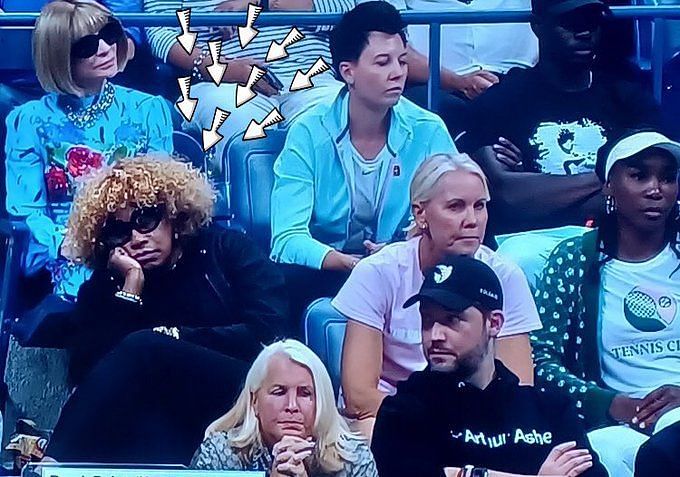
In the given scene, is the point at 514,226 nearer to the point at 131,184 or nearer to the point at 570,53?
the point at 570,53

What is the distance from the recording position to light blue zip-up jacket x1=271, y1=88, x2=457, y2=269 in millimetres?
3375

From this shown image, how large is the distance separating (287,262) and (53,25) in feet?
3.86

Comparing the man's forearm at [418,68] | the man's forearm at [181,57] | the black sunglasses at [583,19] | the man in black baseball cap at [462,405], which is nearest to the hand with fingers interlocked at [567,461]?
the man in black baseball cap at [462,405]

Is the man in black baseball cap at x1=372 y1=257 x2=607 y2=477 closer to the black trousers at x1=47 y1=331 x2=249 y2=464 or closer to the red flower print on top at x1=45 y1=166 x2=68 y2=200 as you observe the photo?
the black trousers at x1=47 y1=331 x2=249 y2=464

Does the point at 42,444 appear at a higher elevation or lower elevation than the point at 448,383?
lower

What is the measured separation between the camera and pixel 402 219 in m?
3.37

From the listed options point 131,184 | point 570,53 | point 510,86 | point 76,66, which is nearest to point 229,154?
point 131,184

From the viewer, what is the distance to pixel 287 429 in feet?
10.8
